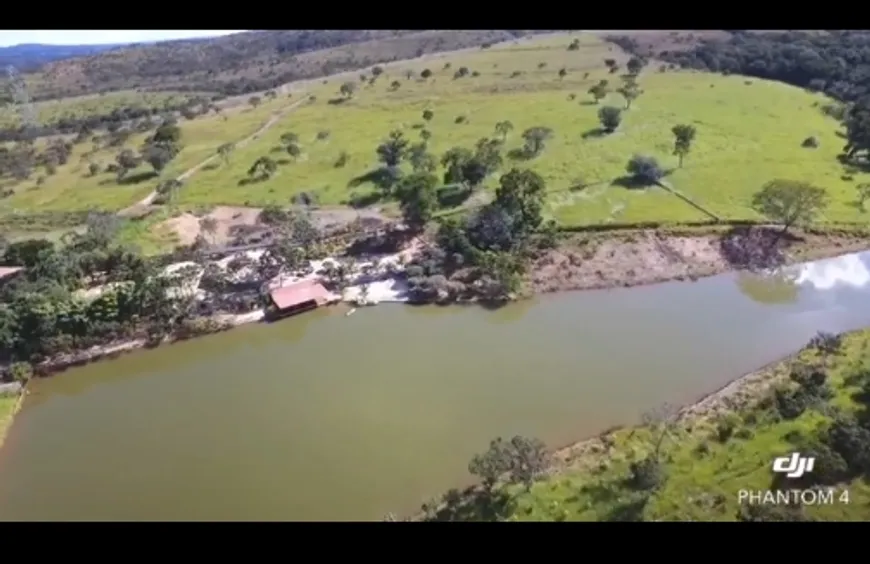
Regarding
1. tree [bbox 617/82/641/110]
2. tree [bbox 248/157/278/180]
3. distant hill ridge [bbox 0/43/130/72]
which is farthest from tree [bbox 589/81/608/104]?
distant hill ridge [bbox 0/43/130/72]

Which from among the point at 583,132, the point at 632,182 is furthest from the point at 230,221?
the point at 583,132

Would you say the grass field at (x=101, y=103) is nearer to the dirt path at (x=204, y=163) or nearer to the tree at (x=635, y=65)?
the dirt path at (x=204, y=163)

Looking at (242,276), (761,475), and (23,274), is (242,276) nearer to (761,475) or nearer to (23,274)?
(23,274)

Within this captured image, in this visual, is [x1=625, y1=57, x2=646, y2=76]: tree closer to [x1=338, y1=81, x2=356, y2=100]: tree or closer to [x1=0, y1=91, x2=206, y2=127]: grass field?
[x1=338, y1=81, x2=356, y2=100]: tree

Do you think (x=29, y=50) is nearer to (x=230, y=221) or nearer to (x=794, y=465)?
(x=230, y=221)

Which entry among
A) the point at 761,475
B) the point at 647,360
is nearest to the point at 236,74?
the point at 647,360
